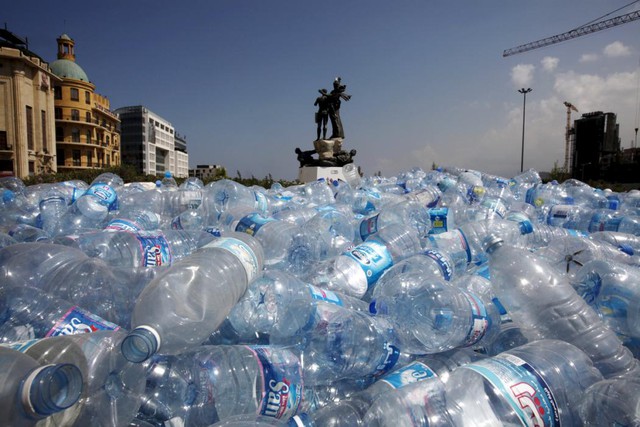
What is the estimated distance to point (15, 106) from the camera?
29.4 meters

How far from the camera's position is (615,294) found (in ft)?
7.09

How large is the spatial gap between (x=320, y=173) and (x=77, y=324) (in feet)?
38.7

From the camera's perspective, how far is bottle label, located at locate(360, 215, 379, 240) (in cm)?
346

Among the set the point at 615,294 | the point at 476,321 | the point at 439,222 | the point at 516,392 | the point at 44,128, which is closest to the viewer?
the point at 516,392

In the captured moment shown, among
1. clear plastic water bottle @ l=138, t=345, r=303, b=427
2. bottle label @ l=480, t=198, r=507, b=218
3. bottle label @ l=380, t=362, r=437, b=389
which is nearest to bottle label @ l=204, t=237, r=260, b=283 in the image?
Answer: clear plastic water bottle @ l=138, t=345, r=303, b=427

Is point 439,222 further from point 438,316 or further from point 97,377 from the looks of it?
point 97,377

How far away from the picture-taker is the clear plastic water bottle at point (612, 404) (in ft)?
4.05

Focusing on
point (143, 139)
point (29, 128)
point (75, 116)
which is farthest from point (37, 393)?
point (143, 139)

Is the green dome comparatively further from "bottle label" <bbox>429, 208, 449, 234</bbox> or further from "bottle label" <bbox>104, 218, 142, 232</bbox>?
"bottle label" <bbox>429, 208, 449, 234</bbox>

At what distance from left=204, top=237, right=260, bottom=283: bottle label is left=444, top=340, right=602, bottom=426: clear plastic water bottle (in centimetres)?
91

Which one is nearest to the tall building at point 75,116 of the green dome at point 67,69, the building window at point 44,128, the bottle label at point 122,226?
the green dome at point 67,69

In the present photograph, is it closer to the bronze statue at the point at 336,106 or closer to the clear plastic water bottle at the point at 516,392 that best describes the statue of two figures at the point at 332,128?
the bronze statue at the point at 336,106

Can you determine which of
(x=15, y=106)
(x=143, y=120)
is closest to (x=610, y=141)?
(x=15, y=106)

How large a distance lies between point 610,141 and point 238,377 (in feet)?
201
